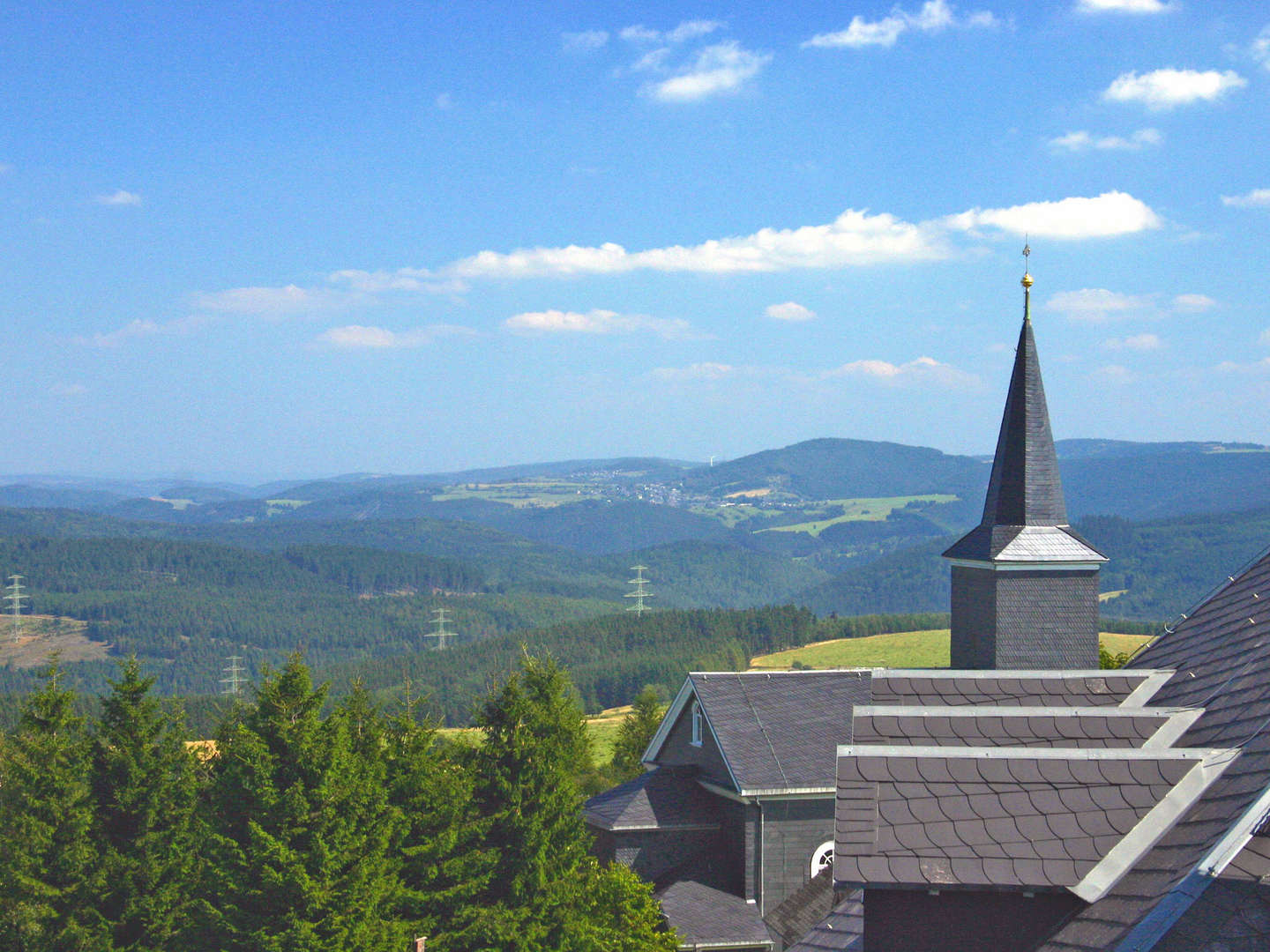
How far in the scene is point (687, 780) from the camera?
3488 centimetres

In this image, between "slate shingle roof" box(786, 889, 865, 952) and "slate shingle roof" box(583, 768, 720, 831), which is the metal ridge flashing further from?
"slate shingle roof" box(583, 768, 720, 831)

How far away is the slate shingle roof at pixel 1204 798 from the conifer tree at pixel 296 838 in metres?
17.1

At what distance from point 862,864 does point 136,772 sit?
25.5 m

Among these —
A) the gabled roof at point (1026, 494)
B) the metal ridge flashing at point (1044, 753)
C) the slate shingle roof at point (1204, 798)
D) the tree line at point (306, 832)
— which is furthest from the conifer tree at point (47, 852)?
the slate shingle roof at point (1204, 798)

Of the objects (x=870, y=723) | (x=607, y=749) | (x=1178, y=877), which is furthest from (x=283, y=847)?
(x=607, y=749)

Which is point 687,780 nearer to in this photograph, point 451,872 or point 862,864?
point 451,872

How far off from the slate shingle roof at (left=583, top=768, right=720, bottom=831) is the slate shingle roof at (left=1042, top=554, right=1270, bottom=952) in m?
22.6

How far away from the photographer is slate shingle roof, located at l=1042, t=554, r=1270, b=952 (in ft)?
22.6

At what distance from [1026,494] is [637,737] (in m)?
40.0

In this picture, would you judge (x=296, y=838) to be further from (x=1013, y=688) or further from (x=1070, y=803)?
(x=1070, y=803)

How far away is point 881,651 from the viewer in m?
159

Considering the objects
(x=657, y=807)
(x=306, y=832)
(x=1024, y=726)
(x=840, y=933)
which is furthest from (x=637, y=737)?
(x=1024, y=726)

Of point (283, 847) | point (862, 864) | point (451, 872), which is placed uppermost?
point (862, 864)

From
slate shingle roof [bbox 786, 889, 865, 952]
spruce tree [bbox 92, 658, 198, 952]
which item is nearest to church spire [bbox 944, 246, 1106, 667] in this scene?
slate shingle roof [bbox 786, 889, 865, 952]
